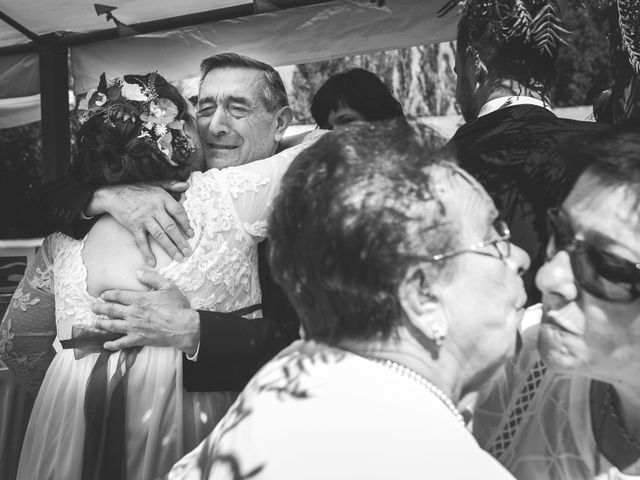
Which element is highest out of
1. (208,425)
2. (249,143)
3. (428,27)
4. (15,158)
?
(428,27)

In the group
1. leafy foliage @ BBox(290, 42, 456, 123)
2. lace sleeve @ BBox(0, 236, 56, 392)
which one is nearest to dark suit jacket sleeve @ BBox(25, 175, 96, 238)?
lace sleeve @ BBox(0, 236, 56, 392)

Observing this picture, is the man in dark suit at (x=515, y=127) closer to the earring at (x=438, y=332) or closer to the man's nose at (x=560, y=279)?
the man's nose at (x=560, y=279)

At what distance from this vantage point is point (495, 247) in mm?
1369

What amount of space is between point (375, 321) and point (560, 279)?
1.54 feet

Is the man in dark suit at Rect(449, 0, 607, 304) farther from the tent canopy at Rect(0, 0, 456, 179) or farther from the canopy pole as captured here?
the canopy pole

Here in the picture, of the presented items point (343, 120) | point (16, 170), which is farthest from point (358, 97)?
point (16, 170)

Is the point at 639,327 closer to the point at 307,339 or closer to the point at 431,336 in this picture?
the point at 431,336

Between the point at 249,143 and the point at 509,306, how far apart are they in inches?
65.5

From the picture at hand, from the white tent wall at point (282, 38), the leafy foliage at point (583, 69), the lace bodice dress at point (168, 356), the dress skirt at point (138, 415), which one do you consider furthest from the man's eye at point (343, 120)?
the leafy foliage at point (583, 69)

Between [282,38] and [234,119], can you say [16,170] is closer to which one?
[282,38]

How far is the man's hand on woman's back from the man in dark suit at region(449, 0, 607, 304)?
89 centimetres

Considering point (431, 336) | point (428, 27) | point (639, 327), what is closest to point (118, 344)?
point (431, 336)

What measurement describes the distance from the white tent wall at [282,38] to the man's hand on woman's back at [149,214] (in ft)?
7.06

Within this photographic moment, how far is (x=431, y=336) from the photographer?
1.29 metres
